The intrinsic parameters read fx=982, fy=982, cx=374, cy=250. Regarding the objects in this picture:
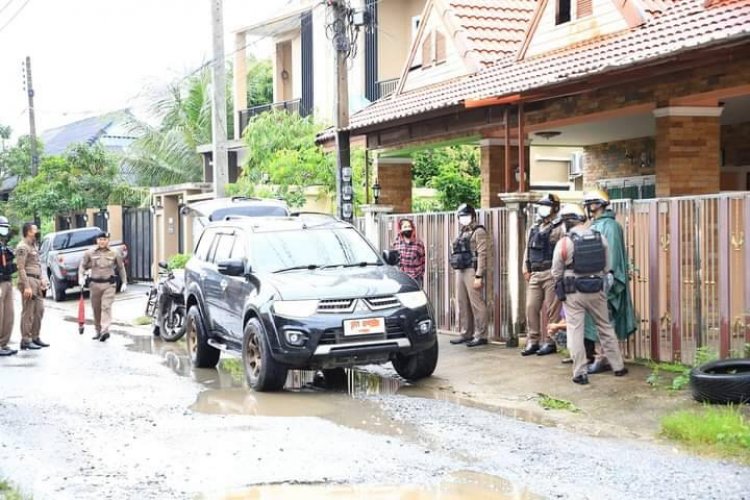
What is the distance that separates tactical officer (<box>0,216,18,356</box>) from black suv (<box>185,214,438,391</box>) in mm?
3371

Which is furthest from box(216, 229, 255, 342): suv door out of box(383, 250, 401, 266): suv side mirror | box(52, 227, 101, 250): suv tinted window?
box(52, 227, 101, 250): suv tinted window

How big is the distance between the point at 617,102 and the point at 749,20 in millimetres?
2995

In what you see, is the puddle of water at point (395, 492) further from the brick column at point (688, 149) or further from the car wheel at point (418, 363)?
the brick column at point (688, 149)

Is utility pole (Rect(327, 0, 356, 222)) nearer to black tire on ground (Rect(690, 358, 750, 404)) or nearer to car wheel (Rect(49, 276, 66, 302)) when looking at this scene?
black tire on ground (Rect(690, 358, 750, 404))

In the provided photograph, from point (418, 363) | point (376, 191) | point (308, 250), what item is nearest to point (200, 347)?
point (308, 250)

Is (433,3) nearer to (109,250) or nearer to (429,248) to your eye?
(429,248)

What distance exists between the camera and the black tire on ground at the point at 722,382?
819 cm

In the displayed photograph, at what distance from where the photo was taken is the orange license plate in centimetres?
978

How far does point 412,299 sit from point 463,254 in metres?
2.86

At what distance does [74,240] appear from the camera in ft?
86.8

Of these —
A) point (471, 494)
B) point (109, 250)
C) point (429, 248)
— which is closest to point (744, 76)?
point (429, 248)

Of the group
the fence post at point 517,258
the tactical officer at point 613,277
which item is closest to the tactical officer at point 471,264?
the fence post at point 517,258

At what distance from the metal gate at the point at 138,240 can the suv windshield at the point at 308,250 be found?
18.5 meters

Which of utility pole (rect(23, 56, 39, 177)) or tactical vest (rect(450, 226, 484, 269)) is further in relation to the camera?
utility pole (rect(23, 56, 39, 177))
